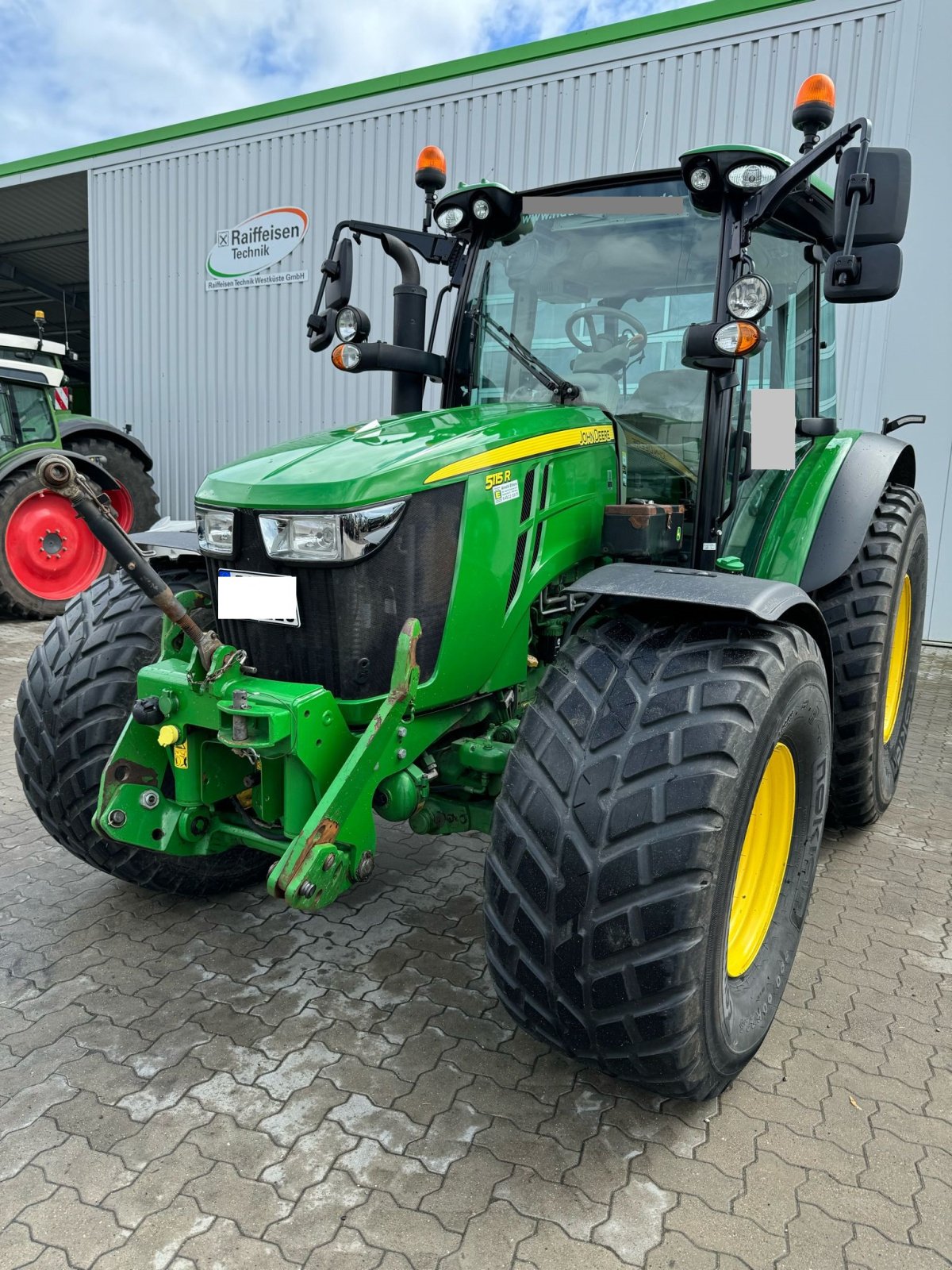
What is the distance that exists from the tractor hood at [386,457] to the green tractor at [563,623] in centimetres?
1

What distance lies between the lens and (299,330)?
933cm

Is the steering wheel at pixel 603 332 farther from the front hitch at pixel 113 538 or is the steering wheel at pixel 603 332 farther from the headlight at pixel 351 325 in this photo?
the front hitch at pixel 113 538

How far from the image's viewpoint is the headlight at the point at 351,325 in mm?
3002

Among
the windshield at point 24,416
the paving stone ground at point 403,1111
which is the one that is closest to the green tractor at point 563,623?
the paving stone ground at point 403,1111

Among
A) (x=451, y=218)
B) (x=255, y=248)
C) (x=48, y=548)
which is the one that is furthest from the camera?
(x=255, y=248)

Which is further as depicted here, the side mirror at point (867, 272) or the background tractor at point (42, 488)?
the background tractor at point (42, 488)

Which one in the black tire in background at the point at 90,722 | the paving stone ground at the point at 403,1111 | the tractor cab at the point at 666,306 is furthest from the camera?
the black tire in background at the point at 90,722

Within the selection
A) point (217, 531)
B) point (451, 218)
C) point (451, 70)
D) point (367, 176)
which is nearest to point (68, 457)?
point (367, 176)

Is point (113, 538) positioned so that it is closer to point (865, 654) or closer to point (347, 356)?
point (347, 356)

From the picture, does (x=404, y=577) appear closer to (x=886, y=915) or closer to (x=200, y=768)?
(x=200, y=768)

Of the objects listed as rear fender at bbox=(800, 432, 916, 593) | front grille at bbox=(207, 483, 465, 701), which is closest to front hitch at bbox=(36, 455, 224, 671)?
front grille at bbox=(207, 483, 465, 701)

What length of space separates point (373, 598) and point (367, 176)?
7.80 meters

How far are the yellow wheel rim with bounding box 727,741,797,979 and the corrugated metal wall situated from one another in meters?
5.53

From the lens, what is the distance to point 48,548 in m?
8.34
